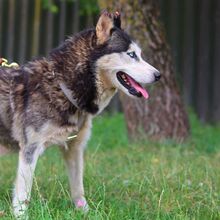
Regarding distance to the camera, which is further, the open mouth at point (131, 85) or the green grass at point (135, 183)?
the open mouth at point (131, 85)

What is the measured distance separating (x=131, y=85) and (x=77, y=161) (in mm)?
880

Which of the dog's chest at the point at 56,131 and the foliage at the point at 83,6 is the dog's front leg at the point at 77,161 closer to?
the dog's chest at the point at 56,131

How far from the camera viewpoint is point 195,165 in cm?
652

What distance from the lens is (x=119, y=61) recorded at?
4844 mm

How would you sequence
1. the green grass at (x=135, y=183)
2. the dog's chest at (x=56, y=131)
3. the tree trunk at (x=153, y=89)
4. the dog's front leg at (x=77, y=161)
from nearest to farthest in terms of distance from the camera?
the green grass at (x=135, y=183) → the dog's chest at (x=56, y=131) → the dog's front leg at (x=77, y=161) → the tree trunk at (x=153, y=89)

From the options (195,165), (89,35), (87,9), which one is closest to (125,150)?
(195,165)

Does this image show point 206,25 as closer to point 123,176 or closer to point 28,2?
point 28,2

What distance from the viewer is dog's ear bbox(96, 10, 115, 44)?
4840 mm

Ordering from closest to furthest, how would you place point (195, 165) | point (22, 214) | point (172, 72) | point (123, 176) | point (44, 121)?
point (22, 214) → point (44, 121) → point (123, 176) → point (195, 165) → point (172, 72)

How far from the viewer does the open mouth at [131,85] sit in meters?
4.86

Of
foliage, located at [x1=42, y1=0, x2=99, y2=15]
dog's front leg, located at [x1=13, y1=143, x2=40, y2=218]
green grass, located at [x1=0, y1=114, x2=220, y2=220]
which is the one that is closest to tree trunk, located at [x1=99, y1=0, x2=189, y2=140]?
green grass, located at [x1=0, y1=114, x2=220, y2=220]

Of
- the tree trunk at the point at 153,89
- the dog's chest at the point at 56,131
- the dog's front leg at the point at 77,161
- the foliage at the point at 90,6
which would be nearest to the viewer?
the dog's chest at the point at 56,131

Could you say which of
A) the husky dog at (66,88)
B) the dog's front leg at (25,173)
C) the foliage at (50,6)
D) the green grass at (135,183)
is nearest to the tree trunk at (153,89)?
the green grass at (135,183)

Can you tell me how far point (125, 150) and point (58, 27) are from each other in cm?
591
